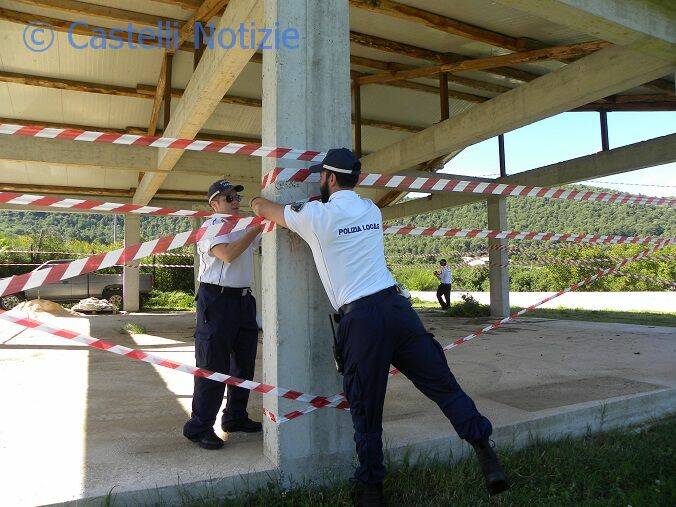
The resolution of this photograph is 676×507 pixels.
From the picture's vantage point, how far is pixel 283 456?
2867 millimetres

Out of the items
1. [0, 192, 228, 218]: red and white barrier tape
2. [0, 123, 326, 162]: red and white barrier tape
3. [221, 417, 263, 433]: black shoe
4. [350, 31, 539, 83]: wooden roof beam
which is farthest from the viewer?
[350, 31, 539, 83]: wooden roof beam

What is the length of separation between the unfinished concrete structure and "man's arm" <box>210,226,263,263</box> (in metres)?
0.13

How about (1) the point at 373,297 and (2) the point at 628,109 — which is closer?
(1) the point at 373,297

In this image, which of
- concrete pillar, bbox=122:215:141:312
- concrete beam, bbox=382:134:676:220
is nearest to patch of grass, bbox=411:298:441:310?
concrete beam, bbox=382:134:676:220

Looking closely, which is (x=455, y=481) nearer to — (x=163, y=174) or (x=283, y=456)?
(x=283, y=456)

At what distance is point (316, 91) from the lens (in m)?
3.12

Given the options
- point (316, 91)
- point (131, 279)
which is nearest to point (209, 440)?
point (316, 91)

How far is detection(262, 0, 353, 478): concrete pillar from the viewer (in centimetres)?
296

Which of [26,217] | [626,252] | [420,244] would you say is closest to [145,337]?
[626,252]

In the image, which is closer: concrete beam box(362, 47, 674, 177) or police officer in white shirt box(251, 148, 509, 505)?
police officer in white shirt box(251, 148, 509, 505)

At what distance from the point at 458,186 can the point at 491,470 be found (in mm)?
2739

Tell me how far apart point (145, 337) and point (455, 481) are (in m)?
7.76

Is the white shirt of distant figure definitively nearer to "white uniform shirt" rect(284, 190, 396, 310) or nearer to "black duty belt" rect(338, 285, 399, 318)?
"white uniform shirt" rect(284, 190, 396, 310)

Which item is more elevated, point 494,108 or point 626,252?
point 494,108
